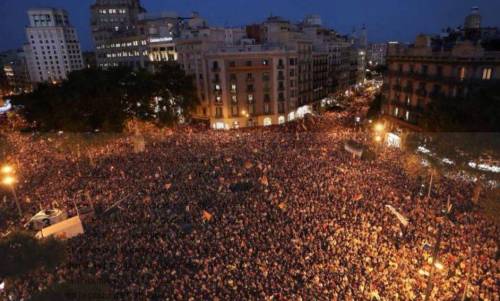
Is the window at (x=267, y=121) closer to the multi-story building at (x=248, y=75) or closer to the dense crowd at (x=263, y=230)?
the multi-story building at (x=248, y=75)

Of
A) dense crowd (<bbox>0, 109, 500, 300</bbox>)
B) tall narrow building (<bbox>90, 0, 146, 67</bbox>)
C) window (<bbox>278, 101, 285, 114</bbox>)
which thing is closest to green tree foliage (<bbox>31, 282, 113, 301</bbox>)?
dense crowd (<bbox>0, 109, 500, 300</bbox>)

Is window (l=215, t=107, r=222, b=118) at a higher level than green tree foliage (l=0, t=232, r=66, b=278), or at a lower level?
lower

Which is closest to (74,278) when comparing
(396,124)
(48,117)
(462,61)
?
(48,117)

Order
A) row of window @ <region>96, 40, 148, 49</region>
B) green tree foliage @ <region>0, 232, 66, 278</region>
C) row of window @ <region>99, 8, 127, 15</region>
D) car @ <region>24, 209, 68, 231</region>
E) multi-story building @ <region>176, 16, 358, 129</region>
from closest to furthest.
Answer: green tree foliage @ <region>0, 232, 66, 278</region>
car @ <region>24, 209, 68, 231</region>
multi-story building @ <region>176, 16, 358, 129</region>
row of window @ <region>96, 40, 148, 49</region>
row of window @ <region>99, 8, 127, 15</region>

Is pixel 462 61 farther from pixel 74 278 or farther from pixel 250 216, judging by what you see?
pixel 74 278

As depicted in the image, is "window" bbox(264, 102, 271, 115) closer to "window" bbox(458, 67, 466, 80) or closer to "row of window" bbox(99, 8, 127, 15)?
"window" bbox(458, 67, 466, 80)

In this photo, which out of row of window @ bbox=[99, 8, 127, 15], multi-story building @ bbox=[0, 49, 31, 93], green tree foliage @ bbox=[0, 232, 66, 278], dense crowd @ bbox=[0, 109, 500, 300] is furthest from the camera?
multi-story building @ bbox=[0, 49, 31, 93]
